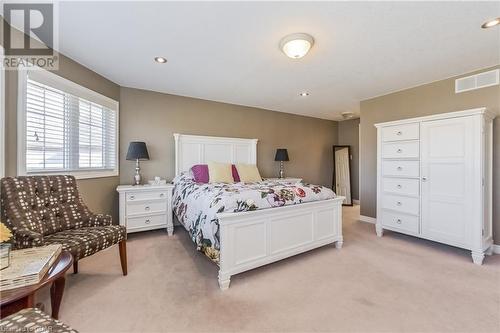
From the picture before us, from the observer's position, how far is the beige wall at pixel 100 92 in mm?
1910

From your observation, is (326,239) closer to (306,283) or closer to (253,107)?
(306,283)

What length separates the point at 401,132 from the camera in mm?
3012

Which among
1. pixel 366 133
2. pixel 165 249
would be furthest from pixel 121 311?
pixel 366 133

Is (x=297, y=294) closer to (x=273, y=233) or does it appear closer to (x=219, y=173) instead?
(x=273, y=233)

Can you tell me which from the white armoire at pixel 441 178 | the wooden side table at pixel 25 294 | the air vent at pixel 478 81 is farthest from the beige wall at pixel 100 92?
the air vent at pixel 478 81

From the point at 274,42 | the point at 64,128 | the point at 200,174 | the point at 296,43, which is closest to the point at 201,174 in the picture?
the point at 200,174

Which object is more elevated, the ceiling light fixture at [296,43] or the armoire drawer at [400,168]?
the ceiling light fixture at [296,43]

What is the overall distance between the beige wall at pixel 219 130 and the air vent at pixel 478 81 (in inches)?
116

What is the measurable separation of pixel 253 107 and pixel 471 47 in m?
3.35

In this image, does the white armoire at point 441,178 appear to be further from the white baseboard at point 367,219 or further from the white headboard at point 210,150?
the white headboard at point 210,150

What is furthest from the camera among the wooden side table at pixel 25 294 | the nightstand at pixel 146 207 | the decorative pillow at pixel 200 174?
the decorative pillow at pixel 200 174

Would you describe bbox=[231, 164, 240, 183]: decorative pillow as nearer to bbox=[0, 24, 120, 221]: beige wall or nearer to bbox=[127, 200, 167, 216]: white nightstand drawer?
bbox=[127, 200, 167, 216]: white nightstand drawer

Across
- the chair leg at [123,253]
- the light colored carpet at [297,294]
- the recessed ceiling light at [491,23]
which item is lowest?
the light colored carpet at [297,294]

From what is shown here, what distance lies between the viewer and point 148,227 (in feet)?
10.5
